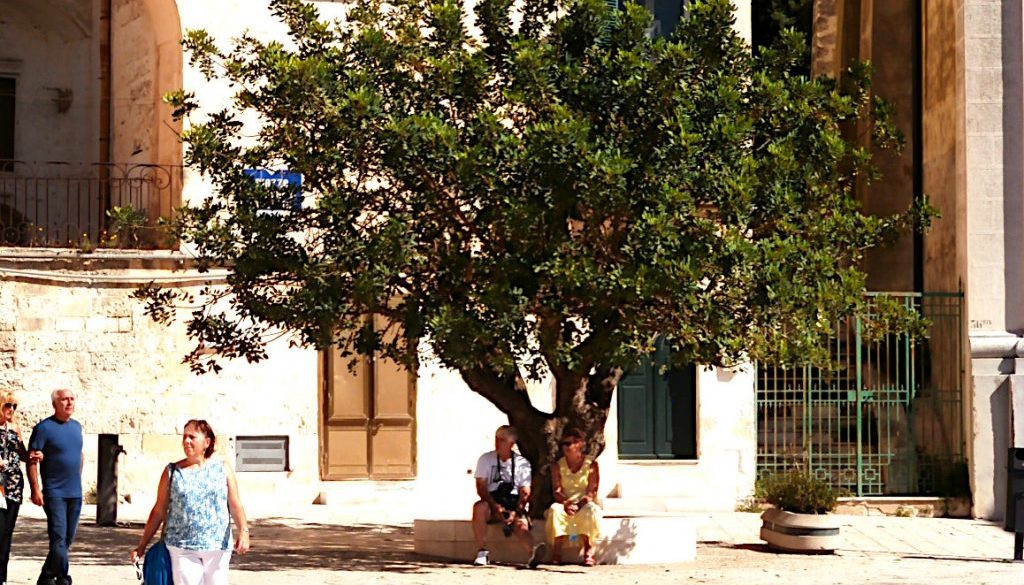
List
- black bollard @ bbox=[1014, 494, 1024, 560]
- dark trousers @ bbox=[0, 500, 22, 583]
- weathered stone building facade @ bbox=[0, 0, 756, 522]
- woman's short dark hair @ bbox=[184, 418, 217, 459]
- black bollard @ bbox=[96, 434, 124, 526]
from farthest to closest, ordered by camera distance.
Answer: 1. weathered stone building facade @ bbox=[0, 0, 756, 522]
2. black bollard @ bbox=[96, 434, 124, 526]
3. black bollard @ bbox=[1014, 494, 1024, 560]
4. dark trousers @ bbox=[0, 500, 22, 583]
5. woman's short dark hair @ bbox=[184, 418, 217, 459]

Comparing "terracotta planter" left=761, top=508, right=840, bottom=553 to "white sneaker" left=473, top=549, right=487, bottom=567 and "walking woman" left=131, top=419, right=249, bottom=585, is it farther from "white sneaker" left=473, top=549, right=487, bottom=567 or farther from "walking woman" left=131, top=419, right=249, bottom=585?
"walking woman" left=131, top=419, right=249, bottom=585

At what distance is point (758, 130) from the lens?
51.8 feet

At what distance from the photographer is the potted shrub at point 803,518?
16.7 metres

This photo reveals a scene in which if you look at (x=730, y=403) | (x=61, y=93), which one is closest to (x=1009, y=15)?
(x=730, y=403)

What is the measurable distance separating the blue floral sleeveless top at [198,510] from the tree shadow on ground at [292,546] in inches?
202

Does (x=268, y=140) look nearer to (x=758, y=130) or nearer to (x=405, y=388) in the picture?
(x=758, y=130)

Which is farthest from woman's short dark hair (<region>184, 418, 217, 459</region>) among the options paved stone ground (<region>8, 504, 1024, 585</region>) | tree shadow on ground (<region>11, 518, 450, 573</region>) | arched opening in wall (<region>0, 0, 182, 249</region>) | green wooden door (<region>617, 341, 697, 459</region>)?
green wooden door (<region>617, 341, 697, 459</region>)

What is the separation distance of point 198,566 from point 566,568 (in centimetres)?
601

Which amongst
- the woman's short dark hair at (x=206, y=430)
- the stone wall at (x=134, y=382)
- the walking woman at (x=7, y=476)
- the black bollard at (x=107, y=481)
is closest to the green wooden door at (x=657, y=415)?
the stone wall at (x=134, y=382)

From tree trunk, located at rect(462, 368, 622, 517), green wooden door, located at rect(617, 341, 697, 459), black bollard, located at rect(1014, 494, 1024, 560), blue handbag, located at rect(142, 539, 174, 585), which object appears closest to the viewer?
blue handbag, located at rect(142, 539, 174, 585)

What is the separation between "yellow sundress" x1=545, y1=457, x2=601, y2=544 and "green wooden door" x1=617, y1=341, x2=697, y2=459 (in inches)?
227

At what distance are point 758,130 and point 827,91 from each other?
0.76 meters

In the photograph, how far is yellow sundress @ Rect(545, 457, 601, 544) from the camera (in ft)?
50.7

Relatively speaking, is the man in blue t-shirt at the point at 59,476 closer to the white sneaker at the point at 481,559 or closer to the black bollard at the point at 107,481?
the white sneaker at the point at 481,559
